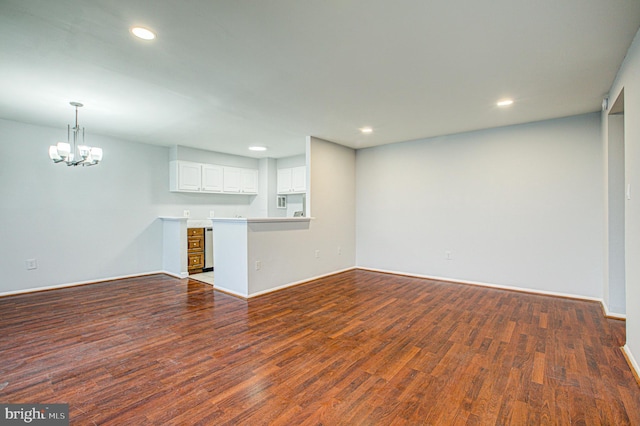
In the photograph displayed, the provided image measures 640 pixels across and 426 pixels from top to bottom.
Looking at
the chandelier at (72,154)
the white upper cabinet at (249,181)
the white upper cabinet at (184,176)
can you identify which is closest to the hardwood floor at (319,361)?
the chandelier at (72,154)

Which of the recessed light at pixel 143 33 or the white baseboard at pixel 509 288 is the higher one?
the recessed light at pixel 143 33

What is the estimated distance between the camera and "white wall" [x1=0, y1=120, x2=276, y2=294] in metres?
4.29

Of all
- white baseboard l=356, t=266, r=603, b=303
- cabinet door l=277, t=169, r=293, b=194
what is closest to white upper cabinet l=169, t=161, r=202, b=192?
cabinet door l=277, t=169, r=293, b=194

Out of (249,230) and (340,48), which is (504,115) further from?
(249,230)

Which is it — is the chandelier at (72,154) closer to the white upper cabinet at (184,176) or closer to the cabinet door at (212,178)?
the white upper cabinet at (184,176)

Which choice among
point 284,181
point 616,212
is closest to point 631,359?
point 616,212

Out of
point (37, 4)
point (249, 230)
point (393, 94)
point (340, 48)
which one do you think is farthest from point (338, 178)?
point (37, 4)

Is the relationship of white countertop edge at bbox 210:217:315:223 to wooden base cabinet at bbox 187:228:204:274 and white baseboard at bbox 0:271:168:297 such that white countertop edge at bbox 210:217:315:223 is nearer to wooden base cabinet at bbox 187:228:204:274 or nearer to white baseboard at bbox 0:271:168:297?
wooden base cabinet at bbox 187:228:204:274

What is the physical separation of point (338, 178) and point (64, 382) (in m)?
4.45

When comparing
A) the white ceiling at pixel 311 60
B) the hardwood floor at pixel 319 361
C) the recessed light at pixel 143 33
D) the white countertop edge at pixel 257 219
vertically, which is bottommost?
the hardwood floor at pixel 319 361

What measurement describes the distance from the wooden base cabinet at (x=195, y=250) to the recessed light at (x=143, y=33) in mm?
4062

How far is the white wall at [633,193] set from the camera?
2129 millimetres

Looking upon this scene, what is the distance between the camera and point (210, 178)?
632 centimetres

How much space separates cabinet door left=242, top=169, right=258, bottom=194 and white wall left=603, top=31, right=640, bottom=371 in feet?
20.2
